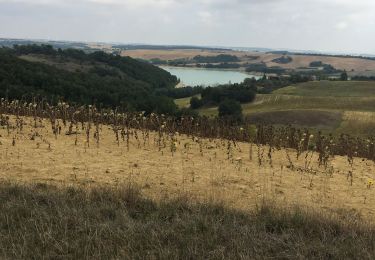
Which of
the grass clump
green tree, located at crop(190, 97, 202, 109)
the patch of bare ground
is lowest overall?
green tree, located at crop(190, 97, 202, 109)

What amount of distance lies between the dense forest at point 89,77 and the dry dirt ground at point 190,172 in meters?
29.1

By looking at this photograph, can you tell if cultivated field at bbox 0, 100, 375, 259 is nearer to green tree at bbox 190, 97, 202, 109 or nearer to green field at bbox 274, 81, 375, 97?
green tree at bbox 190, 97, 202, 109

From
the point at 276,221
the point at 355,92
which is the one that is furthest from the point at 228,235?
the point at 355,92

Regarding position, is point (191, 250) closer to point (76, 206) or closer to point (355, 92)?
point (76, 206)

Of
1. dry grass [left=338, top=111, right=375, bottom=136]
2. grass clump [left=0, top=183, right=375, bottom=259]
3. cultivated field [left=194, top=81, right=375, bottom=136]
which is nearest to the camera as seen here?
grass clump [left=0, top=183, right=375, bottom=259]

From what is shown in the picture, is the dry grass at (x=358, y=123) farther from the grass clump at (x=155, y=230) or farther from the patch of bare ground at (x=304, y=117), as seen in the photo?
the grass clump at (x=155, y=230)

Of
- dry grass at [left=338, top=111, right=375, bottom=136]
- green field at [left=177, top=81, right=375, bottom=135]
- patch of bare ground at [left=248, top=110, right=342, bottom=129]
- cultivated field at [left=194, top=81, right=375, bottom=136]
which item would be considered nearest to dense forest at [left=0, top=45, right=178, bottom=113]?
green field at [left=177, top=81, right=375, bottom=135]

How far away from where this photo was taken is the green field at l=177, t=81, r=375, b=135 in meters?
66.5

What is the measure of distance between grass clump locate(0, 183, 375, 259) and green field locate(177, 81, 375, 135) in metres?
49.3

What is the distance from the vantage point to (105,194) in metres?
5.49

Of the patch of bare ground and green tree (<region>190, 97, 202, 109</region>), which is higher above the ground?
the patch of bare ground

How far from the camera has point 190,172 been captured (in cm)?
790

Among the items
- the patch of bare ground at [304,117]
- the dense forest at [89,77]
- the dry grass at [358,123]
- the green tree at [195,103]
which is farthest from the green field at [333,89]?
the dense forest at [89,77]

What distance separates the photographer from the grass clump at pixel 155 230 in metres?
3.78
